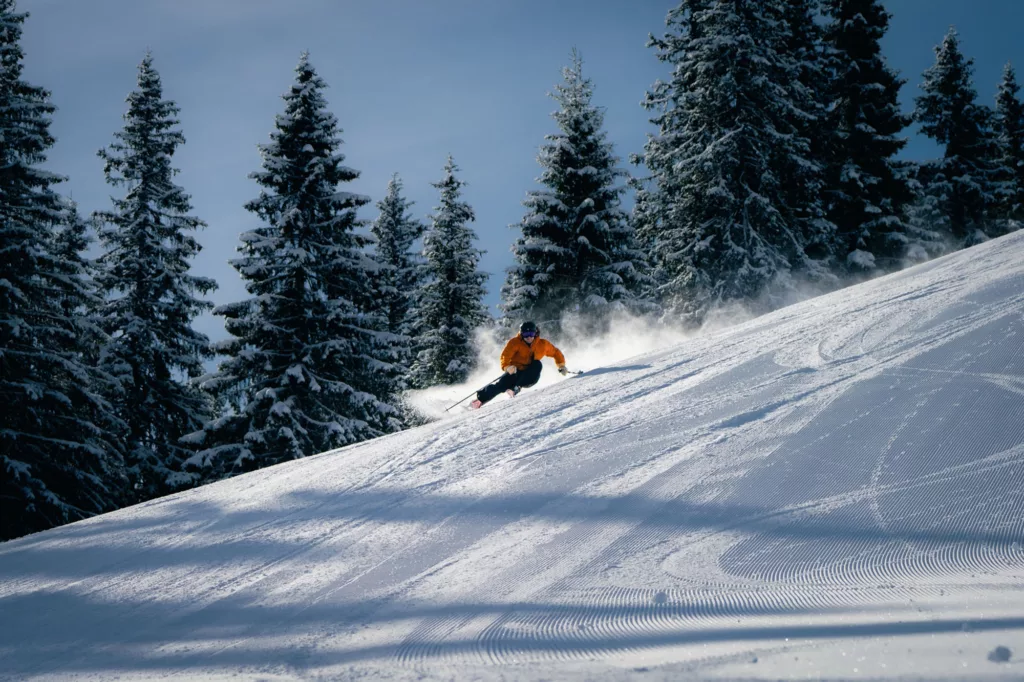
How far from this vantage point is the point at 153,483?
61.7ft

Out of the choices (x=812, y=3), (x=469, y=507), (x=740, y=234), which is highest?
(x=812, y=3)

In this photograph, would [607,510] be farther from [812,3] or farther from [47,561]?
[812,3]

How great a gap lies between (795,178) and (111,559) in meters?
21.9

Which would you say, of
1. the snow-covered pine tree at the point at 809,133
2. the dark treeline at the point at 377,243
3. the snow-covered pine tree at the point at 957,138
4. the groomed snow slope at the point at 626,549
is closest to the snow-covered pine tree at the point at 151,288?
the dark treeline at the point at 377,243

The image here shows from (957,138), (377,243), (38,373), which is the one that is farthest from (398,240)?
(957,138)

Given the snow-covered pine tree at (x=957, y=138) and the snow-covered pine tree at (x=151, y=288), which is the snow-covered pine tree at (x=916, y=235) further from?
the snow-covered pine tree at (x=151, y=288)

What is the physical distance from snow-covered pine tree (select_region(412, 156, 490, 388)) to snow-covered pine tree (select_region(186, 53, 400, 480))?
29.4 ft

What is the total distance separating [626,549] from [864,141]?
2456 centimetres

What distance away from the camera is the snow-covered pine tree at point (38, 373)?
42.8ft

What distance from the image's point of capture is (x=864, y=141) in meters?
23.4

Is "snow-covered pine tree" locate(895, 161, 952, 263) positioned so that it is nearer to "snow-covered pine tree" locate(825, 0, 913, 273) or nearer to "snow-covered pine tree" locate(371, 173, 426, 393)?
"snow-covered pine tree" locate(825, 0, 913, 273)

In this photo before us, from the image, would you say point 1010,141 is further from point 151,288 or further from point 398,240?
point 151,288

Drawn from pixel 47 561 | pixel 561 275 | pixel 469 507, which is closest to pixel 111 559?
pixel 47 561

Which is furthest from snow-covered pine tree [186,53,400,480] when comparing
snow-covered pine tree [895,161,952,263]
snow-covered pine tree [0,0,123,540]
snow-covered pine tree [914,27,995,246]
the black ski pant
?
snow-covered pine tree [914,27,995,246]
